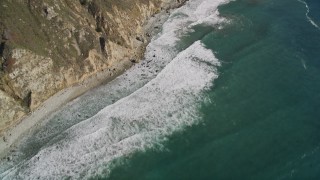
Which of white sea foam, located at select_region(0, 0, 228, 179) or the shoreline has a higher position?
the shoreline

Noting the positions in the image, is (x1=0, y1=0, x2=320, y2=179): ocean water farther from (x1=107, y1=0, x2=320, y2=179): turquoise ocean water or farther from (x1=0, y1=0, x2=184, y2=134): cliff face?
(x1=0, y1=0, x2=184, y2=134): cliff face

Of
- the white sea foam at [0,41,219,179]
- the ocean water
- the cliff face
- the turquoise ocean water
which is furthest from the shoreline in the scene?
the turquoise ocean water

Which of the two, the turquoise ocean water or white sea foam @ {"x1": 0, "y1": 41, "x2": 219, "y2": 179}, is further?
white sea foam @ {"x1": 0, "y1": 41, "x2": 219, "y2": 179}

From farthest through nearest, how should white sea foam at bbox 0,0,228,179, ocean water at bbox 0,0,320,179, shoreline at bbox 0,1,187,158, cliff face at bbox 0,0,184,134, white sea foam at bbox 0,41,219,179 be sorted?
cliff face at bbox 0,0,184,134 < shoreline at bbox 0,1,187,158 < white sea foam at bbox 0,0,228,179 < white sea foam at bbox 0,41,219,179 < ocean water at bbox 0,0,320,179

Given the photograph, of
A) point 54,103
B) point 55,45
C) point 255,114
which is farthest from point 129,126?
point 55,45

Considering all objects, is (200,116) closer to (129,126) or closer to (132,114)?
(132,114)

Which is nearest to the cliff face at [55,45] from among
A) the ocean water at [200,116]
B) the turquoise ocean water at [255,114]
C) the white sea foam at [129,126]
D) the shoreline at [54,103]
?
the shoreline at [54,103]
